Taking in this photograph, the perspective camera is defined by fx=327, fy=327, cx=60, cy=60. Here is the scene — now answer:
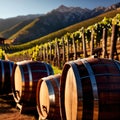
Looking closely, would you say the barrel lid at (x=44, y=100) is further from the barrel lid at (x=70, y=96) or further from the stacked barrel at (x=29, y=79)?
the barrel lid at (x=70, y=96)

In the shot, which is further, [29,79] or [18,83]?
[18,83]

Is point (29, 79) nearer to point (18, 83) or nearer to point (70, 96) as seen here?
point (18, 83)

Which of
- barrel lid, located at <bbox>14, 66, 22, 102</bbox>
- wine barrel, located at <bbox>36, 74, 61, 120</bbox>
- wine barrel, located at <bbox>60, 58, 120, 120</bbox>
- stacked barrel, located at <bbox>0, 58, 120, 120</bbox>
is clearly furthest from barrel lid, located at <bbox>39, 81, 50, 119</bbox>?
wine barrel, located at <bbox>60, 58, 120, 120</bbox>

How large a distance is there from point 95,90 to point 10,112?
5313 millimetres

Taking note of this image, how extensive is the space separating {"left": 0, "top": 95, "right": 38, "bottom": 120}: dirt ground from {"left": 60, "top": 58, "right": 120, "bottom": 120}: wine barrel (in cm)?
386

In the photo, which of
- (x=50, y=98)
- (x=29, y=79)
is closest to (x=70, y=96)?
(x=50, y=98)

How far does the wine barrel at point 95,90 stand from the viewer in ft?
17.3

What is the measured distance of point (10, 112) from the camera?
10.0 meters

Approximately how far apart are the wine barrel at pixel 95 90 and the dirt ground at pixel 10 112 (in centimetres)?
386

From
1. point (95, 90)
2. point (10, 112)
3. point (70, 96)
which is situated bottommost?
point (10, 112)

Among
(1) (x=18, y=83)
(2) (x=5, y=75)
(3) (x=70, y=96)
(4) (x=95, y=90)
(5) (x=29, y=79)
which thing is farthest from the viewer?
(2) (x=5, y=75)

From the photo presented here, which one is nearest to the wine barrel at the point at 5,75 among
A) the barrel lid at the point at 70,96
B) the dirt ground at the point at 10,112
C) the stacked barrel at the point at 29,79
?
the dirt ground at the point at 10,112

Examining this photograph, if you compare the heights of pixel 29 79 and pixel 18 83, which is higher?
pixel 29 79

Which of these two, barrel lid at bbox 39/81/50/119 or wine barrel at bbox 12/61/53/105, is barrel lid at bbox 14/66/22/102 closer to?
wine barrel at bbox 12/61/53/105
